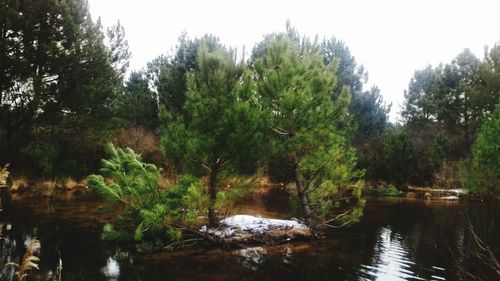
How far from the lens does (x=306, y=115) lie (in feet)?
37.6

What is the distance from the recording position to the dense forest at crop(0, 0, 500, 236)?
35.1 feet

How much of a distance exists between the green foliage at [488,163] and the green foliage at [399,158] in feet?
29.1

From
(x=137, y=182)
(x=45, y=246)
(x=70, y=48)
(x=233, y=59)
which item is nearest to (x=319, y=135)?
(x=233, y=59)

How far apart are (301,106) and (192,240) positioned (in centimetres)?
474

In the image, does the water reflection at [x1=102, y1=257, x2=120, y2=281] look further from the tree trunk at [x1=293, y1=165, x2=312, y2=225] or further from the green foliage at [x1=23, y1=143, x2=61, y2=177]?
the green foliage at [x1=23, y1=143, x2=61, y2=177]

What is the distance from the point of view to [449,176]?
98.0ft

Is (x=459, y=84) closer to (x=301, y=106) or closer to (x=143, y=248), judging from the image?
(x=301, y=106)

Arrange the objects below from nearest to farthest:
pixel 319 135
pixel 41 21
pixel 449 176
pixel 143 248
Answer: pixel 143 248
pixel 319 135
pixel 41 21
pixel 449 176

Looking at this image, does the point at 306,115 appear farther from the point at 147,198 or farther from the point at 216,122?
the point at 147,198

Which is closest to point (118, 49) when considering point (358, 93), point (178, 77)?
point (178, 77)

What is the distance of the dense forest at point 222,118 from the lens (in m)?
10.7

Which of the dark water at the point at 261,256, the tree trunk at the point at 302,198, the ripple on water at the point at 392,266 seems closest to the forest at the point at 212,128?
the tree trunk at the point at 302,198

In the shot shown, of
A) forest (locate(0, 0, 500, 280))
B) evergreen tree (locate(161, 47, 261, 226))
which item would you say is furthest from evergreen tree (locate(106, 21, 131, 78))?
evergreen tree (locate(161, 47, 261, 226))

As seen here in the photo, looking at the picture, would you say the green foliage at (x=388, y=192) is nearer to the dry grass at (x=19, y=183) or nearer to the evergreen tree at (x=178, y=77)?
the evergreen tree at (x=178, y=77)
